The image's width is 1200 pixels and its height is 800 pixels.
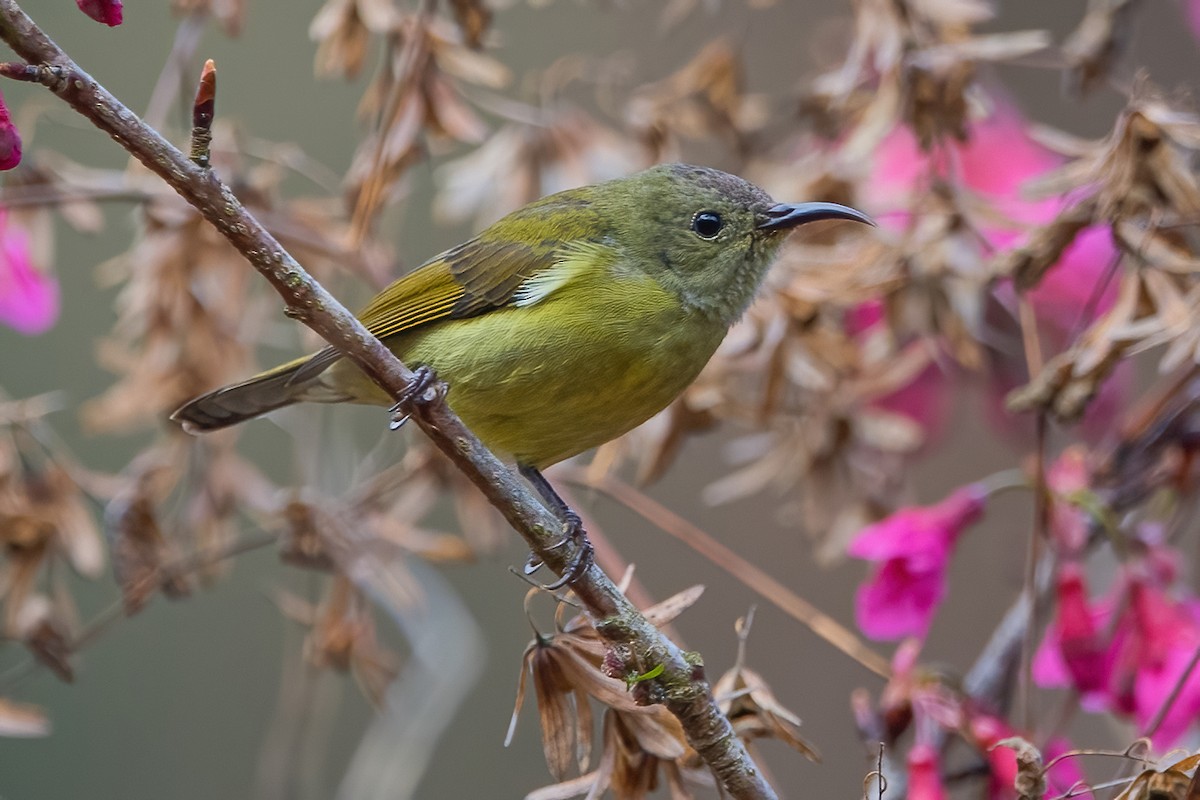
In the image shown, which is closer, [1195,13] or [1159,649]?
[1159,649]

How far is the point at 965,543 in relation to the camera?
549 centimetres

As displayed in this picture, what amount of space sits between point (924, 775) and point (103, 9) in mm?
1750

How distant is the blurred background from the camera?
5383mm

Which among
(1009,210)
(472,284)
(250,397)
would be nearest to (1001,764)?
(472,284)

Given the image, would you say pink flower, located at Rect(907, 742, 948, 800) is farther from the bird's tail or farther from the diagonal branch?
the bird's tail

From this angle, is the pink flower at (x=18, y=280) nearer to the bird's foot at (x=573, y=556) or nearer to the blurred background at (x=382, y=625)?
the bird's foot at (x=573, y=556)

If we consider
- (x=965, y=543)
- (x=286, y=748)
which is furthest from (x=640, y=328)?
(x=965, y=543)

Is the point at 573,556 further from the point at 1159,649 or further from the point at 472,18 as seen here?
the point at 472,18

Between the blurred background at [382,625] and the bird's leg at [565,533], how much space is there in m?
2.39

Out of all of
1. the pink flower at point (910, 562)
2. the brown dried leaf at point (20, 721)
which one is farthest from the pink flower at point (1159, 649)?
the brown dried leaf at point (20, 721)

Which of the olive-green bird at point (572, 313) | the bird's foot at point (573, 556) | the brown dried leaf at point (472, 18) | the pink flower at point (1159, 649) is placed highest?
the brown dried leaf at point (472, 18)

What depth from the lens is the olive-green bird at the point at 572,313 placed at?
8.11 ft

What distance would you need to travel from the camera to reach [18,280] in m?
2.91

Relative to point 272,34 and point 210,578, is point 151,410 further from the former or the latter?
point 272,34
